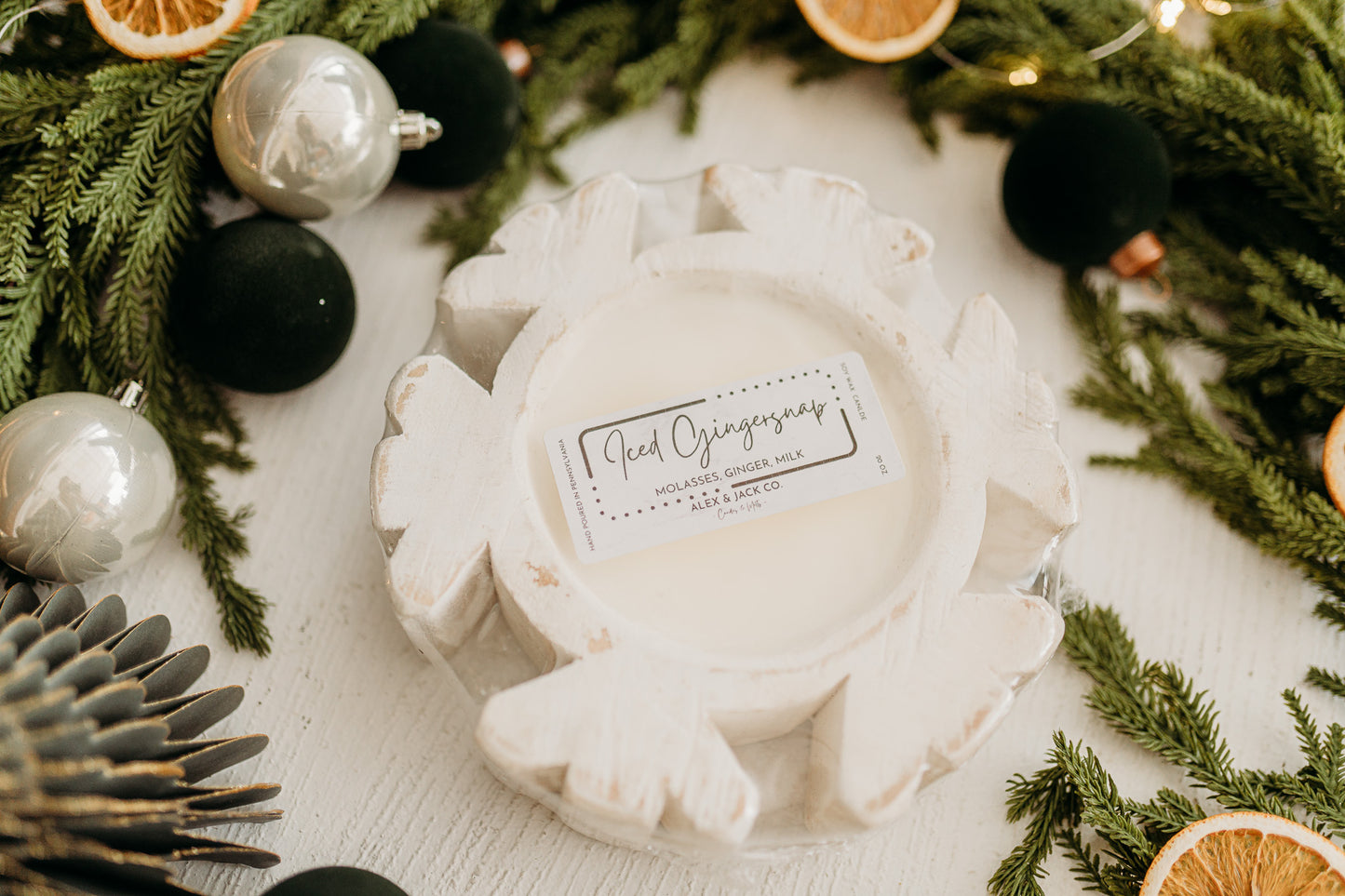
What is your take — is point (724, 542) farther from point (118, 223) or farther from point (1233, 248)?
point (1233, 248)

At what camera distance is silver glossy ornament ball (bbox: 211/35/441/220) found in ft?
2.83

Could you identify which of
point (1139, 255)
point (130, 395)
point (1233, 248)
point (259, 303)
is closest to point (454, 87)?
point (259, 303)

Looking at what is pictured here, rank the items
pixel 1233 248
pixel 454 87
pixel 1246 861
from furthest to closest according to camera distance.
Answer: pixel 1233 248 < pixel 454 87 < pixel 1246 861

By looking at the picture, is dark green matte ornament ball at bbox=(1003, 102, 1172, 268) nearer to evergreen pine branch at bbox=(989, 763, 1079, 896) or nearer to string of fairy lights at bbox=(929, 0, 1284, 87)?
string of fairy lights at bbox=(929, 0, 1284, 87)

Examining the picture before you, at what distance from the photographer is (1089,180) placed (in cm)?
102

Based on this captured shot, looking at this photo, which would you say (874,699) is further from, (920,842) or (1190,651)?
(1190,651)

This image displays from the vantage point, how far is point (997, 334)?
88 cm

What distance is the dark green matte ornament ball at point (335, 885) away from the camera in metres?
0.73

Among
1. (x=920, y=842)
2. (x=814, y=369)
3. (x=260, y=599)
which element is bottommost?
(x=920, y=842)

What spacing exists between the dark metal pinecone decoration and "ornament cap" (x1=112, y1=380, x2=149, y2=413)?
0.65ft

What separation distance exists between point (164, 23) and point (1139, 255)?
3.77 feet

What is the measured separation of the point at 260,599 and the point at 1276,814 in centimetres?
105

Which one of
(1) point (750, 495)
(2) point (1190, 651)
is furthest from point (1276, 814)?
(1) point (750, 495)

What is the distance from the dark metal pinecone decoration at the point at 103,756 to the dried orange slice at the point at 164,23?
553mm
